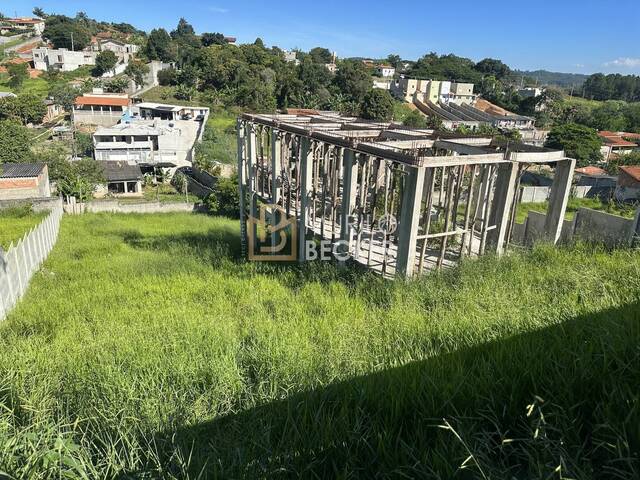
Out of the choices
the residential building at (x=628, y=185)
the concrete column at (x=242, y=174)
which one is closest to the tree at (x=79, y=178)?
the concrete column at (x=242, y=174)

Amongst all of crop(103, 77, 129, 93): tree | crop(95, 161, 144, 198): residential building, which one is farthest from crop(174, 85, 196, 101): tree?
crop(95, 161, 144, 198): residential building

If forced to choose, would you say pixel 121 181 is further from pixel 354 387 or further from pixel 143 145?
pixel 354 387

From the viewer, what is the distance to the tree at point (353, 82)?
5438 centimetres

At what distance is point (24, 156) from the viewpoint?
83.8 feet

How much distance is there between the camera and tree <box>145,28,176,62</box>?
62050 millimetres

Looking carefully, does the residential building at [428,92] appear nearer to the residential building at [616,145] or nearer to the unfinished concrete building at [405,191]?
the residential building at [616,145]

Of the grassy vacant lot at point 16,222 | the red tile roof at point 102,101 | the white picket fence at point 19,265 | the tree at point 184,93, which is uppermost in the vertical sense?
the tree at point 184,93

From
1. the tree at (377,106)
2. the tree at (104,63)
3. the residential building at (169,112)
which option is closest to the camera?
the residential building at (169,112)

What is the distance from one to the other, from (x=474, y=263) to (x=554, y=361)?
10.3 feet

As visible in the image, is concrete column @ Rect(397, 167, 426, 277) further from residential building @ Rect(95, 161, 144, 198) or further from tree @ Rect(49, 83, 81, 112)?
tree @ Rect(49, 83, 81, 112)

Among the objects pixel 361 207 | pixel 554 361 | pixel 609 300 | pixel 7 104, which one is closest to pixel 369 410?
pixel 554 361

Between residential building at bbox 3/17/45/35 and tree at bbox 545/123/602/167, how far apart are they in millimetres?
87266

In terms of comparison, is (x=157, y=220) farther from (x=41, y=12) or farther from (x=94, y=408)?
(x=41, y=12)

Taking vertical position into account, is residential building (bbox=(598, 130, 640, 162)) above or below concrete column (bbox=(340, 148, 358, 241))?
below
